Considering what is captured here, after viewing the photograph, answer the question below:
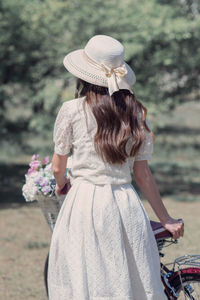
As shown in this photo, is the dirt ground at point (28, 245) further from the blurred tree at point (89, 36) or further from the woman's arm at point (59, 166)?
the woman's arm at point (59, 166)

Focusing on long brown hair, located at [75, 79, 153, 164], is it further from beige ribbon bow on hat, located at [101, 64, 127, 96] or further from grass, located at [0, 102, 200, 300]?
grass, located at [0, 102, 200, 300]

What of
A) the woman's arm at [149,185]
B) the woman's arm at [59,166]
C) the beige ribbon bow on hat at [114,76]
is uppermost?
the beige ribbon bow on hat at [114,76]

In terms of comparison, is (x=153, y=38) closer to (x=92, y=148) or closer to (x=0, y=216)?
(x=0, y=216)

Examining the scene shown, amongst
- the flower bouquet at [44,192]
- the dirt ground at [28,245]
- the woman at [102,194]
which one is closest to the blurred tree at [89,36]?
the dirt ground at [28,245]

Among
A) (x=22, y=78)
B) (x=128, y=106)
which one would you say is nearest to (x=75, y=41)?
(x=22, y=78)

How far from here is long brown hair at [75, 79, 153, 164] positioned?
294 centimetres

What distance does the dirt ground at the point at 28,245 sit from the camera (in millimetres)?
5473

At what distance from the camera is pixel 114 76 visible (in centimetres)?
292

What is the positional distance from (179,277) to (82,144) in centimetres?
103

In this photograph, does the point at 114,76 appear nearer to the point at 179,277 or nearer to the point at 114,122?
the point at 114,122

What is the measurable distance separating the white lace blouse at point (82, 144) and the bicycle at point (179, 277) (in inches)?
17.1

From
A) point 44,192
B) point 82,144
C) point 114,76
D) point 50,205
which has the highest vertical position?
point 114,76

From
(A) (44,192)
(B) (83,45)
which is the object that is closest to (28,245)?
(A) (44,192)

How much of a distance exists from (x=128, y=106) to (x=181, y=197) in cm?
751
